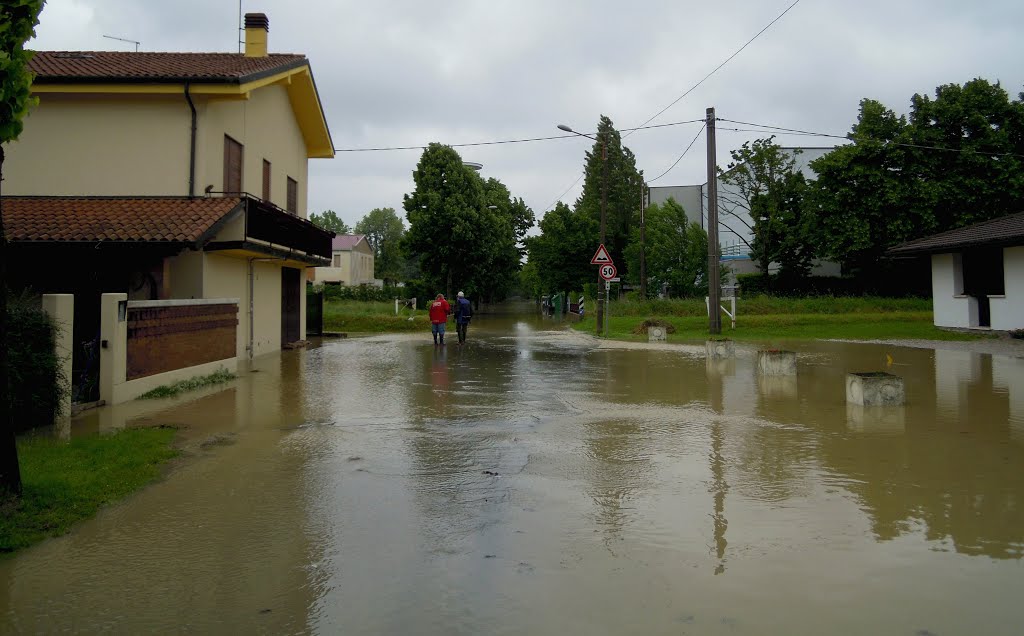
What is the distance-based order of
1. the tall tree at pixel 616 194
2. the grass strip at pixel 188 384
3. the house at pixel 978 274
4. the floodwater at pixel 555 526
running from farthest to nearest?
the tall tree at pixel 616 194 → the house at pixel 978 274 → the grass strip at pixel 188 384 → the floodwater at pixel 555 526

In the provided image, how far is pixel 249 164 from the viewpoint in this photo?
59.2 ft

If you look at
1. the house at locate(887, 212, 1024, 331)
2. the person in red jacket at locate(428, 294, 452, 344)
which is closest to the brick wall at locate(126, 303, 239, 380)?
the person in red jacket at locate(428, 294, 452, 344)

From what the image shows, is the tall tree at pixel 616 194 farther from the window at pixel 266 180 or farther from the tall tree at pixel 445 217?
the window at pixel 266 180

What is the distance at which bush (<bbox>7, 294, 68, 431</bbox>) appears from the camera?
807 centimetres

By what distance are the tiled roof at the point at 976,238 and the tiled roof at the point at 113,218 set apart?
70.3ft

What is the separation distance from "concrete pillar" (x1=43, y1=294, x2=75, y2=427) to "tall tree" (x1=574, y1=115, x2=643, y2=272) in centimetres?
4332

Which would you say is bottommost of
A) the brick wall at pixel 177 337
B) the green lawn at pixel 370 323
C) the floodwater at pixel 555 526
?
the floodwater at pixel 555 526

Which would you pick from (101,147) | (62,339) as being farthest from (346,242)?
(62,339)

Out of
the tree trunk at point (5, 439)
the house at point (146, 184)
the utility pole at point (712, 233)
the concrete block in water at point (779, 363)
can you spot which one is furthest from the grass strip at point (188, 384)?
the utility pole at point (712, 233)

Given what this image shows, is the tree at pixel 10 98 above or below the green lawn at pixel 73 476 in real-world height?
above

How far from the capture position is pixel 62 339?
30.0 feet

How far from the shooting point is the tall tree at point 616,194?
53656mm

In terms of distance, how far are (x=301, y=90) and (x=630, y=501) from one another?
1880 centimetres

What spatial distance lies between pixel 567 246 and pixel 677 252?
12.5 meters
